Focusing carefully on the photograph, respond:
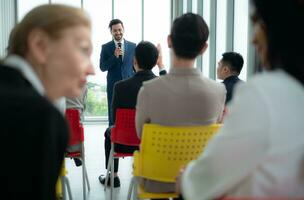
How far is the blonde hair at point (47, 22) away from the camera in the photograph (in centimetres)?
81

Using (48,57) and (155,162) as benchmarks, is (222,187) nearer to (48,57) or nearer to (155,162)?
(48,57)

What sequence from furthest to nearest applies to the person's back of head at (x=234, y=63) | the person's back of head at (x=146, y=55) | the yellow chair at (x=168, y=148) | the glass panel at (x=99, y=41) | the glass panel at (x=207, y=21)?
1. the glass panel at (x=99, y=41)
2. the glass panel at (x=207, y=21)
3. the person's back of head at (x=234, y=63)
4. the person's back of head at (x=146, y=55)
5. the yellow chair at (x=168, y=148)

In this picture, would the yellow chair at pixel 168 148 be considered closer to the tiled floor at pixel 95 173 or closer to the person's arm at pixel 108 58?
the tiled floor at pixel 95 173

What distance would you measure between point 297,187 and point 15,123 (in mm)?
656

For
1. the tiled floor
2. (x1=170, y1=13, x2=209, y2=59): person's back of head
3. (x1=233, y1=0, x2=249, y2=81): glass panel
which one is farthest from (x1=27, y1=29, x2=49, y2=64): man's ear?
(x1=233, y1=0, x2=249, y2=81): glass panel

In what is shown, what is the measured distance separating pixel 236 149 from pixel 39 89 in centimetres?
46

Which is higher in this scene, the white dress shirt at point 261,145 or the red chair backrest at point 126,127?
the white dress shirt at point 261,145

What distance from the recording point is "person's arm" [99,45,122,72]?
4.51 meters

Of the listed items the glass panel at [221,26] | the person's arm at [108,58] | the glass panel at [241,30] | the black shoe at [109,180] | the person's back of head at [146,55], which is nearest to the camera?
the person's back of head at [146,55]

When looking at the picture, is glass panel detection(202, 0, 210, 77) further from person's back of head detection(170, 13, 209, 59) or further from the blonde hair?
the blonde hair

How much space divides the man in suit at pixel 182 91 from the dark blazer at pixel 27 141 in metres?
1.09

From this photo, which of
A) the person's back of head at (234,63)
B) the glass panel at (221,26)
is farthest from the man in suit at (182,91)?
the glass panel at (221,26)

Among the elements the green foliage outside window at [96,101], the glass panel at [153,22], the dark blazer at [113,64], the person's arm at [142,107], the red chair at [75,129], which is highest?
the glass panel at [153,22]

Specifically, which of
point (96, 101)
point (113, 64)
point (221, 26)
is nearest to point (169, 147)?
point (113, 64)
